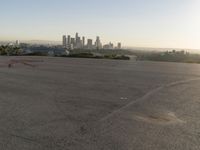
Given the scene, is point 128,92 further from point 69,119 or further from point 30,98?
point 69,119

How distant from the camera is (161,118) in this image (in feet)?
22.0

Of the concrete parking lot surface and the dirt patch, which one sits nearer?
the concrete parking lot surface

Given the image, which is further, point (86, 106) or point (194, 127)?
point (86, 106)

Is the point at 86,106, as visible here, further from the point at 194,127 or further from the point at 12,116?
the point at 194,127

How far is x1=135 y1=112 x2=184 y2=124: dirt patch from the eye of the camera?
6.45 metres

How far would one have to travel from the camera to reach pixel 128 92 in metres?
10.2

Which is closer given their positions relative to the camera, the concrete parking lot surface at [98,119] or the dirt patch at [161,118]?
the concrete parking lot surface at [98,119]

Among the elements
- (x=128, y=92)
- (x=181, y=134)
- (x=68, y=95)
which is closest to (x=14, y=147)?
(x=181, y=134)

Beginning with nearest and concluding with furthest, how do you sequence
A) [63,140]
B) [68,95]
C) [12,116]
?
[63,140], [12,116], [68,95]

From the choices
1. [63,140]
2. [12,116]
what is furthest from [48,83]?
[63,140]

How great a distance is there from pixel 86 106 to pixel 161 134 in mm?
2672

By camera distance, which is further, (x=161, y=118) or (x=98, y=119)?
(x=161, y=118)

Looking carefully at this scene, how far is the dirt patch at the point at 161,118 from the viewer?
6445 mm

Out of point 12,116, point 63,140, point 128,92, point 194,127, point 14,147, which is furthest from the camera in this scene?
point 128,92
